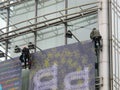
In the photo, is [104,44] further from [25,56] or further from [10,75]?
[10,75]

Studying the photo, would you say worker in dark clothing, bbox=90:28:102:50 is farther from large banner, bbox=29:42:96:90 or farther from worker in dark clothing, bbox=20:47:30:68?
worker in dark clothing, bbox=20:47:30:68

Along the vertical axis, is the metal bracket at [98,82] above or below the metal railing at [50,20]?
below

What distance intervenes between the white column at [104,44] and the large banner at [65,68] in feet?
1.99

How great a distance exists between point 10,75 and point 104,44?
8339 millimetres

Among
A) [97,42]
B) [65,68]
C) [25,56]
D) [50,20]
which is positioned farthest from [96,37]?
[25,56]

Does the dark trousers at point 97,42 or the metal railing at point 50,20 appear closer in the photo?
the dark trousers at point 97,42

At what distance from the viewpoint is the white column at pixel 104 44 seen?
32.5 m

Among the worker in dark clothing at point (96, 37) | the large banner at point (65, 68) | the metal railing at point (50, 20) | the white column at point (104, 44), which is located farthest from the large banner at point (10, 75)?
the white column at point (104, 44)

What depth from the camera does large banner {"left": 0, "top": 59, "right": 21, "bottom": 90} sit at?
36.8 m

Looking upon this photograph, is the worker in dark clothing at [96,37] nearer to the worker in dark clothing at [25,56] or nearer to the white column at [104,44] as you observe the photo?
the white column at [104,44]

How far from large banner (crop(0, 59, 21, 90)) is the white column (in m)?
7.13

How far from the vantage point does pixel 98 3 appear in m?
34.5

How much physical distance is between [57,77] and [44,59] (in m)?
1.99

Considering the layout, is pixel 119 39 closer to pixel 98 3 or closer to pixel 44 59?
pixel 98 3
